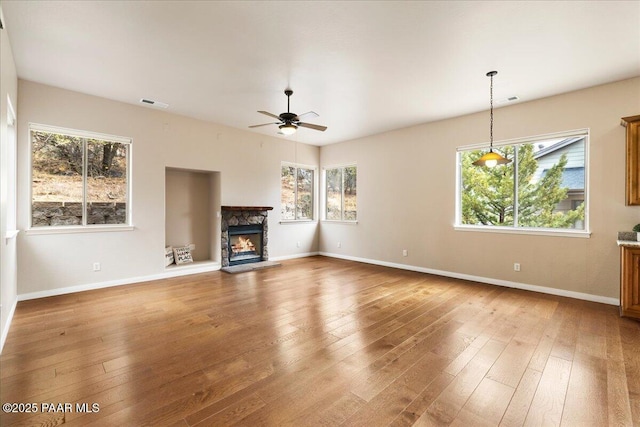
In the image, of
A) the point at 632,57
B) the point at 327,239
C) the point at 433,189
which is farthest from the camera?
the point at 327,239

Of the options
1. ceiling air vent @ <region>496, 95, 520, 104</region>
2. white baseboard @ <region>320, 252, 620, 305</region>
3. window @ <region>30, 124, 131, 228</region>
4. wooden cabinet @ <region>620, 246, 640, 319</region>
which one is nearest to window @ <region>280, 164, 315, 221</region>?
white baseboard @ <region>320, 252, 620, 305</region>

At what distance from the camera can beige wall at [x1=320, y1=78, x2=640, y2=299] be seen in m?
3.97

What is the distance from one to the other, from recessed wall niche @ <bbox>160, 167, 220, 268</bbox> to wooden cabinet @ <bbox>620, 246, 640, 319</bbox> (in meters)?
6.46

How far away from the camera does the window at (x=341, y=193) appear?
293 inches

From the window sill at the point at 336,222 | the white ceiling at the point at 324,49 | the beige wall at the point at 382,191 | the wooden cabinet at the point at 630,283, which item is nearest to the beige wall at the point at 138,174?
the beige wall at the point at 382,191

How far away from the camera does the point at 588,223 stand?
4.16 m

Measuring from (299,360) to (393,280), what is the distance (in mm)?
3188

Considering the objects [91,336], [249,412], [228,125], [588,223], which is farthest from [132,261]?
[588,223]

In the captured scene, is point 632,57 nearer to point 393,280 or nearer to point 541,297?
point 541,297

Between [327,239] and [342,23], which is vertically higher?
[342,23]

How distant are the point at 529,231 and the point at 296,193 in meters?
5.17

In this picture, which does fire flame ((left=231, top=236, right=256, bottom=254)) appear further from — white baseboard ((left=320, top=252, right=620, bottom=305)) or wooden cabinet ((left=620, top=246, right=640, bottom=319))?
wooden cabinet ((left=620, top=246, right=640, bottom=319))

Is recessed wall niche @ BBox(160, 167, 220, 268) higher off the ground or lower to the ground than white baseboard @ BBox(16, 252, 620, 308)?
higher

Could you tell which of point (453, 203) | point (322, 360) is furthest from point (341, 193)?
point (322, 360)
